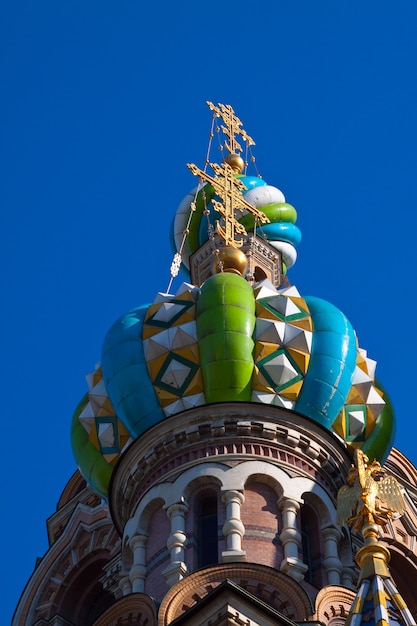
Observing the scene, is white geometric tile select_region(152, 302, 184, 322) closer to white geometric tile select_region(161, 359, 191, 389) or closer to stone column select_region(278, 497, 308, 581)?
white geometric tile select_region(161, 359, 191, 389)

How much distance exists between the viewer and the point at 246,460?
21812mm

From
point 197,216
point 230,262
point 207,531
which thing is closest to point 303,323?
point 230,262

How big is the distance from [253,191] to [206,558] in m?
7.66

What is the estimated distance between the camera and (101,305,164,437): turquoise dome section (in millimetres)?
22750

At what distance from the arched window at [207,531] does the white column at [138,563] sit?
0.63 m

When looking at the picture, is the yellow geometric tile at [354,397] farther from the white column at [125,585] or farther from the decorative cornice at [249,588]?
the decorative cornice at [249,588]

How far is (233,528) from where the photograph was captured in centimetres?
2091

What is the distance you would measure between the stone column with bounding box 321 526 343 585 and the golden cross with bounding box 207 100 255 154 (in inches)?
325

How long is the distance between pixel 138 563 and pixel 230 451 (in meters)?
1.53

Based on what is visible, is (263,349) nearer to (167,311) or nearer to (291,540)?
(167,311)

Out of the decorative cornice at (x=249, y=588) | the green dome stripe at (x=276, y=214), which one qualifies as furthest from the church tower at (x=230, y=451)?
the green dome stripe at (x=276, y=214)

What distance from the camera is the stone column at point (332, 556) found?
2097 cm

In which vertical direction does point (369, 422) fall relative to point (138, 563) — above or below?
above

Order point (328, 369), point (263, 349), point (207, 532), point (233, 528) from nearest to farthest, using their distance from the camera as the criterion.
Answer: point (233, 528) → point (207, 532) → point (263, 349) → point (328, 369)
